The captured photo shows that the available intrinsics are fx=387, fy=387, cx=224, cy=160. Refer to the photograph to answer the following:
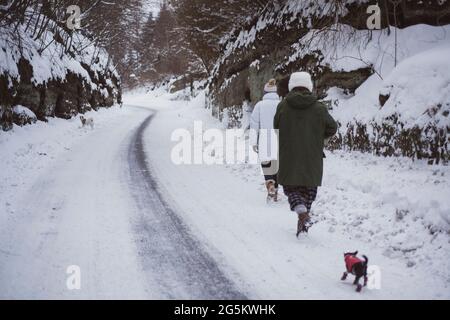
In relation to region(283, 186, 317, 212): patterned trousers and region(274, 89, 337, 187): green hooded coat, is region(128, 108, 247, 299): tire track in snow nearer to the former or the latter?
region(283, 186, 317, 212): patterned trousers

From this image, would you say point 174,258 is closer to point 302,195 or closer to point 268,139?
point 302,195

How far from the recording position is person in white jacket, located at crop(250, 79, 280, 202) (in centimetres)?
690

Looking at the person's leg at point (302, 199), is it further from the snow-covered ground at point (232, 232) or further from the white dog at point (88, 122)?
the white dog at point (88, 122)

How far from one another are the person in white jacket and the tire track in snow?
72.5 inches

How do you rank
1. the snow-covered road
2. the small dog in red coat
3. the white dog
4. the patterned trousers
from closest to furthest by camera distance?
1. the small dog in red coat
2. the snow-covered road
3. the patterned trousers
4. the white dog

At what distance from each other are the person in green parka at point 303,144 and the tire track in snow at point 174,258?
1.40 m

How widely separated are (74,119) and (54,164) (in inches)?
445

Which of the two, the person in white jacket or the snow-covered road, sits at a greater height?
the person in white jacket

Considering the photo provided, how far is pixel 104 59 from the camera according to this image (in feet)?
123

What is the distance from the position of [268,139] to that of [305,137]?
210 centimetres

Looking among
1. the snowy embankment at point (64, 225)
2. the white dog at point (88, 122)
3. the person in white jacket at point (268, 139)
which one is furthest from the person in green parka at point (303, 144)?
the white dog at point (88, 122)

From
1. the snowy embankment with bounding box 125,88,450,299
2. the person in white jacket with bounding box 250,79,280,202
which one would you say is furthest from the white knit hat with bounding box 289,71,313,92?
the snowy embankment with bounding box 125,88,450,299

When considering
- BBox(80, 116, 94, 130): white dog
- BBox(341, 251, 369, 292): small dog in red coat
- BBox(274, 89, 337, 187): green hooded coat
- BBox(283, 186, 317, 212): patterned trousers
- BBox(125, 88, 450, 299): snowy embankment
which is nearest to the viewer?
BBox(341, 251, 369, 292): small dog in red coat

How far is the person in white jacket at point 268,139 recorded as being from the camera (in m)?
6.90
